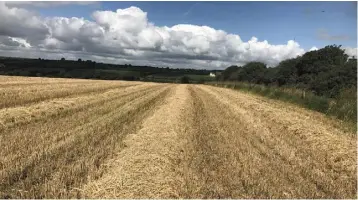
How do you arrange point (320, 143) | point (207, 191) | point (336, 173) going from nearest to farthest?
point (207, 191) < point (336, 173) < point (320, 143)

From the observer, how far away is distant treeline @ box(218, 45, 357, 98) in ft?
89.8

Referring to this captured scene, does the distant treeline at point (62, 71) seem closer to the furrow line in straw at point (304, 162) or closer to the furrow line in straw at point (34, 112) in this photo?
the furrow line in straw at point (34, 112)

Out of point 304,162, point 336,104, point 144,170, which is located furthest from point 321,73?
point 144,170

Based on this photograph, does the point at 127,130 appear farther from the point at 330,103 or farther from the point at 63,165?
the point at 330,103

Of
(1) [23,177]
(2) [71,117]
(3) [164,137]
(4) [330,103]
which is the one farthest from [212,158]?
(4) [330,103]

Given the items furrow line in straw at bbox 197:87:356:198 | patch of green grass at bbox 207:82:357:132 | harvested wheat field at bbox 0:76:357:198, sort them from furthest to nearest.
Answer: patch of green grass at bbox 207:82:357:132 < furrow line in straw at bbox 197:87:356:198 < harvested wheat field at bbox 0:76:357:198

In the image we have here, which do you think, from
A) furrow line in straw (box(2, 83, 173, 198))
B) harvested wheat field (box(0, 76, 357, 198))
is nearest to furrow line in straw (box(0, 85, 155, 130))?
harvested wheat field (box(0, 76, 357, 198))

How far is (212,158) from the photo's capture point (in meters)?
8.77

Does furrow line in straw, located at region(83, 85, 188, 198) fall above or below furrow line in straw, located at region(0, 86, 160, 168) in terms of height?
above

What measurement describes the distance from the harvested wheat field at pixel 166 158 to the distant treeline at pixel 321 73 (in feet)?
42.4

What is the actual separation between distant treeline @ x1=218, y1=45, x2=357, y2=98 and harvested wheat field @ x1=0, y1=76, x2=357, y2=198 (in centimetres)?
1291

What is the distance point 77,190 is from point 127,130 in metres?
5.68

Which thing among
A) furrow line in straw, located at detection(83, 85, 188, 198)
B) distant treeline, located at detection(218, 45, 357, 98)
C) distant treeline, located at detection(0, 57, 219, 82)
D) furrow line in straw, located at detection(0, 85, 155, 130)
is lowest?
distant treeline, located at detection(0, 57, 219, 82)

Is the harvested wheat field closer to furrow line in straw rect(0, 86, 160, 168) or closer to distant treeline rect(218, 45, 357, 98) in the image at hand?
furrow line in straw rect(0, 86, 160, 168)
